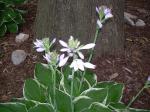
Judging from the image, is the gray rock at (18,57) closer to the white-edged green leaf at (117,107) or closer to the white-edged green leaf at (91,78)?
the white-edged green leaf at (91,78)

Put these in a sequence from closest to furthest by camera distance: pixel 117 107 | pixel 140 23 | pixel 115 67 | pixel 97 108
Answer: pixel 97 108, pixel 117 107, pixel 115 67, pixel 140 23

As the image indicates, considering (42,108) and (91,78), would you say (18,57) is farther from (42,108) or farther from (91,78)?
(42,108)

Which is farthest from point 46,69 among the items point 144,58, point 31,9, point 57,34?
point 31,9

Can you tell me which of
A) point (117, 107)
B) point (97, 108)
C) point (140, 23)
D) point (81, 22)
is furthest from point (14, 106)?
point (140, 23)

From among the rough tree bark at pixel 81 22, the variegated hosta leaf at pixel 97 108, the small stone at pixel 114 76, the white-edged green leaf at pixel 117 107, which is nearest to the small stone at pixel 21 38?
the rough tree bark at pixel 81 22

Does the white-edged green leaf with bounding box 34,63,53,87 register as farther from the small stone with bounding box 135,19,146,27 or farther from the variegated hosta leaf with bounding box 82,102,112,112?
the small stone with bounding box 135,19,146,27
